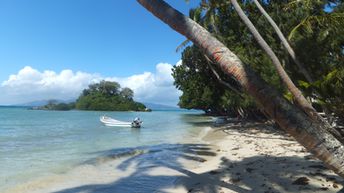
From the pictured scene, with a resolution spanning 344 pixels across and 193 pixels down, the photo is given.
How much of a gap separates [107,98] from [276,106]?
118 meters

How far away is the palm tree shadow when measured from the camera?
23.3 feet

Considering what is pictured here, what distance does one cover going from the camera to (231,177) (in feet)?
27.2

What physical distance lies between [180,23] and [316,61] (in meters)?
8.93

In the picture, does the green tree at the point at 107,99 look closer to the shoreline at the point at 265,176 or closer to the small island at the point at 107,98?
the small island at the point at 107,98

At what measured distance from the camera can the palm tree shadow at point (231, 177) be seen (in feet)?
23.3

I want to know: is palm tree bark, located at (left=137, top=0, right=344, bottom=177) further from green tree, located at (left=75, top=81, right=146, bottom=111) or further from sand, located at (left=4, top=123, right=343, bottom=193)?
green tree, located at (left=75, top=81, right=146, bottom=111)

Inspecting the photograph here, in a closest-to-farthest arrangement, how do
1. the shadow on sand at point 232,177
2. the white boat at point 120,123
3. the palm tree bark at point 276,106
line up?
the palm tree bark at point 276,106, the shadow on sand at point 232,177, the white boat at point 120,123

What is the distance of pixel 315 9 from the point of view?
42.1ft

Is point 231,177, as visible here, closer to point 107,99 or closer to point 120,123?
point 120,123

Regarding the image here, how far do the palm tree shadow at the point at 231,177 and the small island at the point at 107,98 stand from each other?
345 ft

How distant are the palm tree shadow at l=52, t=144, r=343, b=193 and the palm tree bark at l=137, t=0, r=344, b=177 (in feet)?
11.2

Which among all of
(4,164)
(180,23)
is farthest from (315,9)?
(4,164)

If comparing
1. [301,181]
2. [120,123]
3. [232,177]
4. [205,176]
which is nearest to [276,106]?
[301,181]

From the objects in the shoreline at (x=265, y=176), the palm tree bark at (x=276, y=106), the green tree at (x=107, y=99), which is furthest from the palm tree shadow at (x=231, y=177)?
the green tree at (x=107, y=99)
